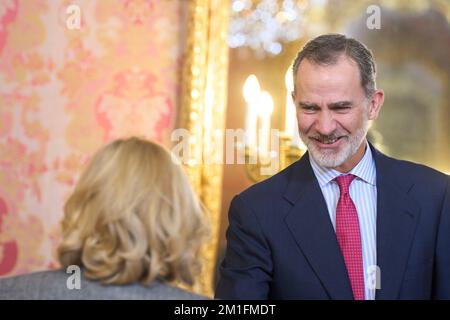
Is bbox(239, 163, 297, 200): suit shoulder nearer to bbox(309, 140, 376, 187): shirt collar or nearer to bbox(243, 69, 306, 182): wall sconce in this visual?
bbox(309, 140, 376, 187): shirt collar

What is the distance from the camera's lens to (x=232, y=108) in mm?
3430

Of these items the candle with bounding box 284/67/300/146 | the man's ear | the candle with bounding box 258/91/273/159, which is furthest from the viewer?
the candle with bounding box 258/91/273/159

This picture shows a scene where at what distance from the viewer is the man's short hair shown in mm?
2061

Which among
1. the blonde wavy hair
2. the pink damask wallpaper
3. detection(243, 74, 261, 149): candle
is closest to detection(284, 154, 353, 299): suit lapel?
the blonde wavy hair

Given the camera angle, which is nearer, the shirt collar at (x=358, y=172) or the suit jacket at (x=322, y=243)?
the suit jacket at (x=322, y=243)

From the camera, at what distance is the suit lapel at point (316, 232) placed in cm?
193

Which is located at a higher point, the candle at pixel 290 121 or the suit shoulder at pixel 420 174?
the candle at pixel 290 121

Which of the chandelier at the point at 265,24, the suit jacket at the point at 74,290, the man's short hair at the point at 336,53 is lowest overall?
the suit jacket at the point at 74,290

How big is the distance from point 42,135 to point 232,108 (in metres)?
0.82

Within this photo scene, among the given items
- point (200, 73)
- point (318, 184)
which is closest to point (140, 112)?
point (200, 73)

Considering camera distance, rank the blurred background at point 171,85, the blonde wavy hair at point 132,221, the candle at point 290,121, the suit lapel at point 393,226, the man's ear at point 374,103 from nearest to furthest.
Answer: the blonde wavy hair at point 132,221 → the suit lapel at point 393,226 → the man's ear at point 374,103 → the candle at point 290,121 → the blurred background at point 171,85

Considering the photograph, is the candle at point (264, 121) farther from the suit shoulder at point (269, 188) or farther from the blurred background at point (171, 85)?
the suit shoulder at point (269, 188)

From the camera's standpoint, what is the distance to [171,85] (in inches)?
140

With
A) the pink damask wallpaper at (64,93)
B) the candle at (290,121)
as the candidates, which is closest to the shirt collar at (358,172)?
the candle at (290,121)
